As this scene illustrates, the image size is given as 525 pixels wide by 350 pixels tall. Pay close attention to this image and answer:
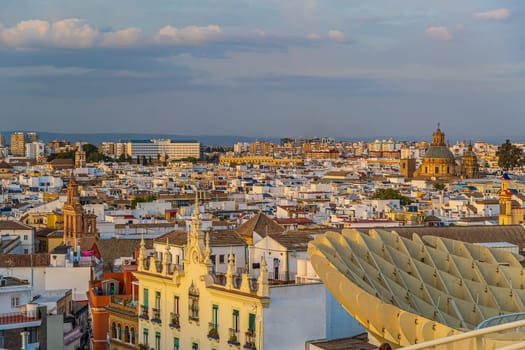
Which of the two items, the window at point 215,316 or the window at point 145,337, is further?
the window at point 145,337

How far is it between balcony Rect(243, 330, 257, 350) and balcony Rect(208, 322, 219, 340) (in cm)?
148

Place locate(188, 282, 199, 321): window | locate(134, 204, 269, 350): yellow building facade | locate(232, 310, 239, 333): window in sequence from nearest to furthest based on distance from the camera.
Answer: locate(134, 204, 269, 350): yellow building facade < locate(232, 310, 239, 333): window < locate(188, 282, 199, 321): window

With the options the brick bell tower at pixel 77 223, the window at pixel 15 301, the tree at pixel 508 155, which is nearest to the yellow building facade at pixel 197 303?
the window at pixel 15 301

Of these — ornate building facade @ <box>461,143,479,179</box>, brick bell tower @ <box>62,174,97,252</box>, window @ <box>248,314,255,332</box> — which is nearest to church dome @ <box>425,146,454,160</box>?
ornate building facade @ <box>461,143,479,179</box>

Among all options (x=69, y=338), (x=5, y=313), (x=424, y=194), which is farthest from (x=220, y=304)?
(x=424, y=194)

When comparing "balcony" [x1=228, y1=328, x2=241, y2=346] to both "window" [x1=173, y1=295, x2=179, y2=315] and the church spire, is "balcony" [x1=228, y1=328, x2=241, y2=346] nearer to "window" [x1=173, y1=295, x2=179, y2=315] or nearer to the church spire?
"window" [x1=173, y1=295, x2=179, y2=315]

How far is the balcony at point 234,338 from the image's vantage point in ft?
83.4

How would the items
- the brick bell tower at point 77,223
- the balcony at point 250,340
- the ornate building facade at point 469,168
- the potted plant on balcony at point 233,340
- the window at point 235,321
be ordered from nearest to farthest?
the balcony at point 250,340 < the potted plant on balcony at point 233,340 < the window at point 235,321 < the brick bell tower at point 77,223 < the ornate building facade at point 469,168

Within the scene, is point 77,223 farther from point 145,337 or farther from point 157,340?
point 157,340

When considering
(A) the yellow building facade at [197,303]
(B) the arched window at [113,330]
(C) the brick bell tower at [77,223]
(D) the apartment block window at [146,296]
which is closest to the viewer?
(A) the yellow building facade at [197,303]

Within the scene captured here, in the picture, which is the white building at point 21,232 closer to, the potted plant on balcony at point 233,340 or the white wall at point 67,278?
the white wall at point 67,278

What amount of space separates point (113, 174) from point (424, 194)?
81.9m

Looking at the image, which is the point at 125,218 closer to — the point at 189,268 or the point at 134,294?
the point at 134,294

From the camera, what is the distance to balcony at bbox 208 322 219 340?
Result: 26406mm
